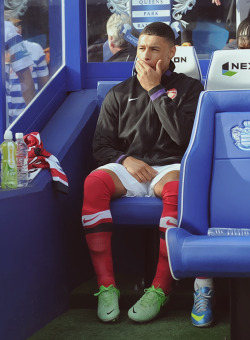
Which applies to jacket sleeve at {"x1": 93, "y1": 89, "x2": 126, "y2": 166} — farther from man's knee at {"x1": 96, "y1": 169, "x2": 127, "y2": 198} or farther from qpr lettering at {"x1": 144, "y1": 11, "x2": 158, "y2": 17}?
qpr lettering at {"x1": 144, "y1": 11, "x2": 158, "y2": 17}

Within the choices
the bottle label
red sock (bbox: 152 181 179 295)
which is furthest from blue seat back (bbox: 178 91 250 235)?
the bottle label

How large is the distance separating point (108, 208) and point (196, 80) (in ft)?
2.75

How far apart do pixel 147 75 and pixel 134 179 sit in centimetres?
50

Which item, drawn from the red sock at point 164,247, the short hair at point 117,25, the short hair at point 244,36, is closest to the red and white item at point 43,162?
the red sock at point 164,247

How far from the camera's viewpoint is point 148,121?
3.17m

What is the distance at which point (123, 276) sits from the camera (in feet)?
11.1

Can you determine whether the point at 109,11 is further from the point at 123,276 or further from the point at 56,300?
the point at 56,300

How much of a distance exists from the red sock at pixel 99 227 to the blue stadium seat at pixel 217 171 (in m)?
0.61

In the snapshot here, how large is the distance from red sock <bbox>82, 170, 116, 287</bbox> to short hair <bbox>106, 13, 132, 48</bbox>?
1.60 m

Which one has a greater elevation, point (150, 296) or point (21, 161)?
point (21, 161)

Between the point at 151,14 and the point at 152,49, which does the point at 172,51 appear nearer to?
the point at 152,49

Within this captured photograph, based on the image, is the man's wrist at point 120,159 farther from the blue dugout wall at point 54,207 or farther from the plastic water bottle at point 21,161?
the plastic water bottle at point 21,161

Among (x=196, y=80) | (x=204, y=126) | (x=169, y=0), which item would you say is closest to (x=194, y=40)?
(x=169, y=0)

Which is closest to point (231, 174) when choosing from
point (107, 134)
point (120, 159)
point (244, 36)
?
point (120, 159)
